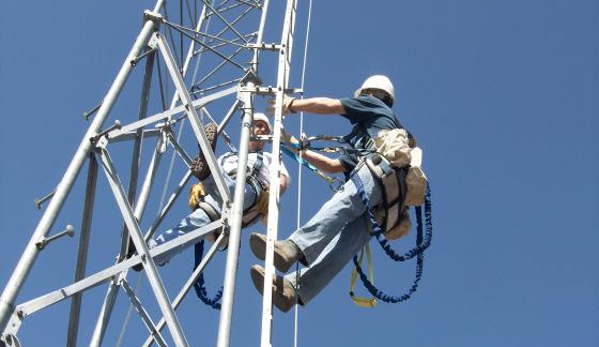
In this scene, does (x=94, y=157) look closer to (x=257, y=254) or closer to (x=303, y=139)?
(x=257, y=254)

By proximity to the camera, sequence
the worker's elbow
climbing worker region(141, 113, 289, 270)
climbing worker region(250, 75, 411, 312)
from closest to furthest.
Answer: climbing worker region(250, 75, 411, 312) < climbing worker region(141, 113, 289, 270) < the worker's elbow

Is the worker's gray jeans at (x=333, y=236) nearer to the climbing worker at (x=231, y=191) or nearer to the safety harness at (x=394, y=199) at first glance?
the safety harness at (x=394, y=199)

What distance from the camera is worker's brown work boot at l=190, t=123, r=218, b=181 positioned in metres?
6.91

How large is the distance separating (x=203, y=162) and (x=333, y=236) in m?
1.25

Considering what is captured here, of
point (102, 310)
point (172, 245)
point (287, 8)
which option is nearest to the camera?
point (172, 245)

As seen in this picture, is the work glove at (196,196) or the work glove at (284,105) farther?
the work glove at (196,196)

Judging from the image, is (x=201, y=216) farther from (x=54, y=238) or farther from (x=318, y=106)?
(x=54, y=238)

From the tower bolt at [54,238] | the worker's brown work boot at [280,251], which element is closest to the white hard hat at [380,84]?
the worker's brown work boot at [280,251]

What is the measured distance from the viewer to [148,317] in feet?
20.1

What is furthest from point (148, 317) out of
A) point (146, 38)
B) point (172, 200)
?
point (146, 38)

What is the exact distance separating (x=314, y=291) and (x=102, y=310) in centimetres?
184

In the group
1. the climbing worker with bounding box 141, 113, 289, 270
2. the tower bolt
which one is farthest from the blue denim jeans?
the tower bolt

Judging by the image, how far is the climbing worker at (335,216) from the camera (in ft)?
22.4

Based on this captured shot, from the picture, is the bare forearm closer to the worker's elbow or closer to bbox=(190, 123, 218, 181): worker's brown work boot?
the worker's elbow
